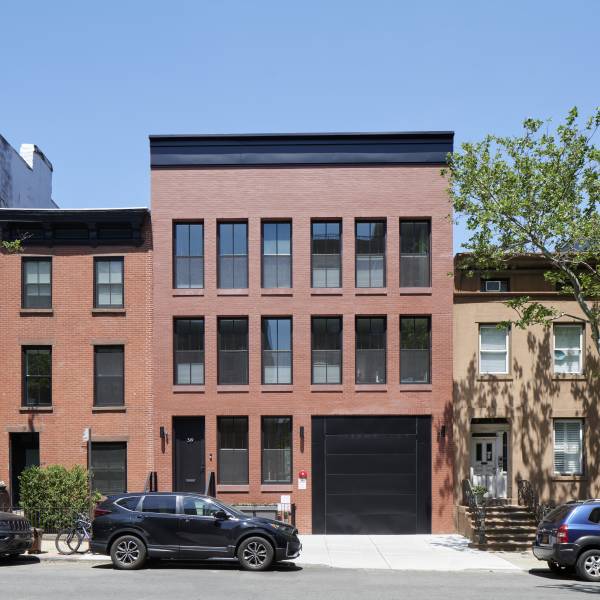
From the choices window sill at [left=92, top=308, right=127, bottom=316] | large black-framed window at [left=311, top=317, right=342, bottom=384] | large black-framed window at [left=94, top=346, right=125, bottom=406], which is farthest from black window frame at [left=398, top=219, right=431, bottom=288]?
large black-framed window at [left=94, top=346, right=125, bottom=406]

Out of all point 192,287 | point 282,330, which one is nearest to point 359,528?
point 282,330

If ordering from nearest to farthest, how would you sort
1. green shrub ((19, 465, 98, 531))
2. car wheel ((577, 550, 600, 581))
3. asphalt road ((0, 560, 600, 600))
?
asphalt road ((0, 560, 600, 600))
car wheel ((577, 550, 600, 581))
green shrub ((19, 465, 98, 531))

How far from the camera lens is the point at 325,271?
1241 inches

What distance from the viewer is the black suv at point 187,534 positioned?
72.6 feet

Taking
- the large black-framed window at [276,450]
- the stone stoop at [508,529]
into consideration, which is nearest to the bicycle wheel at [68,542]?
the large black-framed window at [276,450]

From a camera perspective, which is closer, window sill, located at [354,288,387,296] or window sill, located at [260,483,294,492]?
window sill, located at [260,483,294,492]

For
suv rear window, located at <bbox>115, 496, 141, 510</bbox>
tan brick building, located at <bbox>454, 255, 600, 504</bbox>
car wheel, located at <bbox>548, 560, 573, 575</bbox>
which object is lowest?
car wheel, located at <bbox>548, 560, 573, 575</bbox>

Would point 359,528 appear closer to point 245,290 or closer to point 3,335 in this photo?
point 245,290

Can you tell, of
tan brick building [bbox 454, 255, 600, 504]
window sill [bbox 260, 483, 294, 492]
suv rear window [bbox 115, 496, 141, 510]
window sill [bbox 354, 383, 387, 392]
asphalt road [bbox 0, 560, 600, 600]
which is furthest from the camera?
window sill [bbox 354, 383, 387, 392]

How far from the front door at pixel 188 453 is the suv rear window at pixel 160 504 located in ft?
28.4

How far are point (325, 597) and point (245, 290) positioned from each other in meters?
14.2

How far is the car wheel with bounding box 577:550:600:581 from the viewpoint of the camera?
21.7 m

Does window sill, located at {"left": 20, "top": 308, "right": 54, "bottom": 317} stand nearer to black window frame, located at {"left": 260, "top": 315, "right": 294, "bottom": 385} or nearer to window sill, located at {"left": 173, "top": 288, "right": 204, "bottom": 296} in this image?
window sill, located at {"left": 173, "top": 288, "right": 204, "bottom": 296}

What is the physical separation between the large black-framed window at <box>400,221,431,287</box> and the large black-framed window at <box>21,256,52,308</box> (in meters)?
11.6
